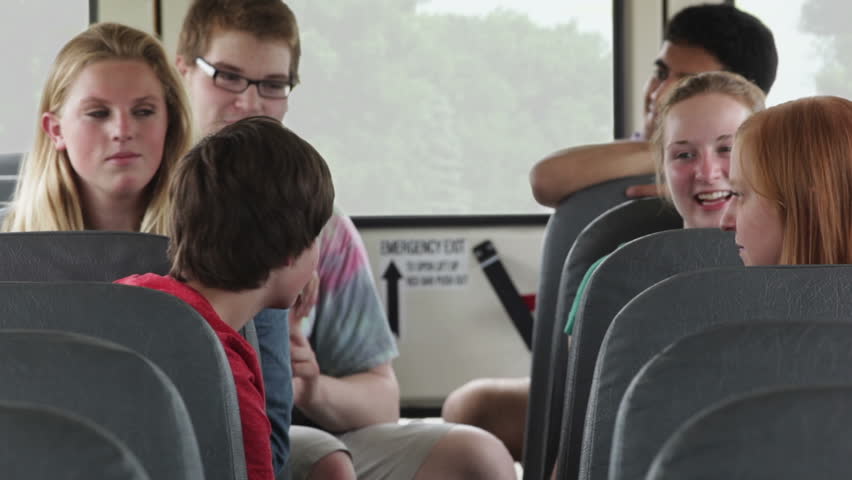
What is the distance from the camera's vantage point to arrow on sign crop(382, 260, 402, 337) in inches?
145

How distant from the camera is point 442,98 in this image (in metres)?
3.77

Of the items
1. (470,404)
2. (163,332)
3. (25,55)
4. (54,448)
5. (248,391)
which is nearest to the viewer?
(54,448)

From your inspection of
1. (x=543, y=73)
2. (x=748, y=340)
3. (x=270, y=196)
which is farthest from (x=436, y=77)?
(x=748, y=340)

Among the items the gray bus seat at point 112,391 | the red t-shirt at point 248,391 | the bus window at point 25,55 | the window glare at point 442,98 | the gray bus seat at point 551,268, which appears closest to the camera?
the gray bus seat at point 112,391

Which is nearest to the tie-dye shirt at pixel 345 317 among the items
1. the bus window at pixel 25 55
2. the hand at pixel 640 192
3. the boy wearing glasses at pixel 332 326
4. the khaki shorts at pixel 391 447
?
the boy wearing glasses at pixel 332 326

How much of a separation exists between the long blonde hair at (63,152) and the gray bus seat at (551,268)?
0.80 m

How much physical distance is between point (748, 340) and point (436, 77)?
2947mm

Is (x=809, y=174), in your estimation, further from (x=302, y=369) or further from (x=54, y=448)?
(x=54, y=448)

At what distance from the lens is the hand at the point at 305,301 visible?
1955 mm

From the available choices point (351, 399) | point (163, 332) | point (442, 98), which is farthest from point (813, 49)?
point (163, 332)

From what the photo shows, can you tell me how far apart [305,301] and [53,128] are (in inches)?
20.7

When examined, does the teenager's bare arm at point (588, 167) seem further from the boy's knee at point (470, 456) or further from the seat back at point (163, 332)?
the seat back at point (163, 332)


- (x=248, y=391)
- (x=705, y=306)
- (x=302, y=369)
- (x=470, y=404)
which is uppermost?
(x=705, y=306)

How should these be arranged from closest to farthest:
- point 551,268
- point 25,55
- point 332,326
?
point 332,326 < point 551,268 < point 25,55
